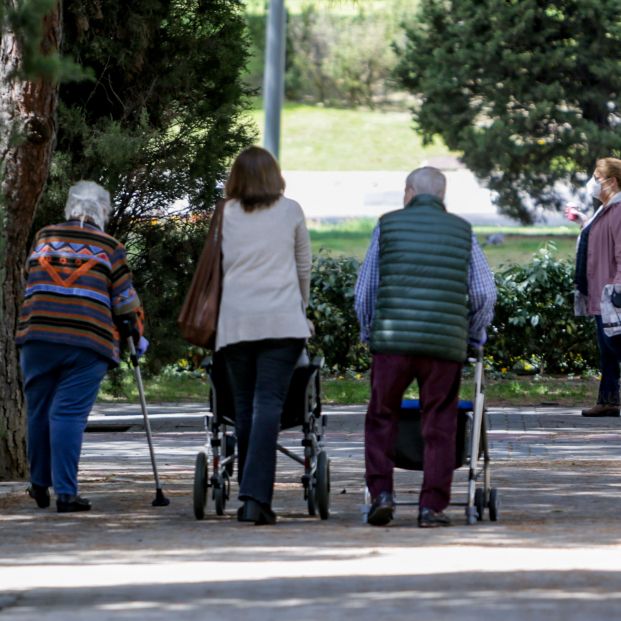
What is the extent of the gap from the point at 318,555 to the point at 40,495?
8.55 feet

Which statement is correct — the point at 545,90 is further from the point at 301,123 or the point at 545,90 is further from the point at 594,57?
the point at 301,123

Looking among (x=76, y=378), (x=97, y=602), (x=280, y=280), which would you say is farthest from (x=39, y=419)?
(x=97, y=602)

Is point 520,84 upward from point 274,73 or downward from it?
upward

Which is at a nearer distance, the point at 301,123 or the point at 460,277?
the point at 460,277

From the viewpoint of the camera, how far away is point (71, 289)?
8.77m

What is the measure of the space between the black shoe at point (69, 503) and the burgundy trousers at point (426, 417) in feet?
5.48

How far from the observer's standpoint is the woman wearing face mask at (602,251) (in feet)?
43.0

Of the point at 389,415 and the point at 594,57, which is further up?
the point at 594,57

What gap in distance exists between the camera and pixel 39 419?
9062 millimetres

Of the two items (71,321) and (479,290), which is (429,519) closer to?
(479,290)

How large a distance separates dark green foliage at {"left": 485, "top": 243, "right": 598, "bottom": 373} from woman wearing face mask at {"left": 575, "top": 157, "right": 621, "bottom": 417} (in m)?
3.03

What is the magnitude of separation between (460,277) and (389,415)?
2.37ft

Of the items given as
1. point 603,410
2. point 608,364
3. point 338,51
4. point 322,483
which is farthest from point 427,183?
point 338,51

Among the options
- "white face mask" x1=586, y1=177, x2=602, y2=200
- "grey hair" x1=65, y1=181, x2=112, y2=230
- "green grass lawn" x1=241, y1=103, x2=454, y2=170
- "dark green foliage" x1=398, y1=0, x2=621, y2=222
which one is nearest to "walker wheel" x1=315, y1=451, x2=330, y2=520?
"grey hair" x1=65, y1=181, x2=112, y2=230
